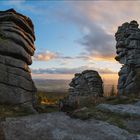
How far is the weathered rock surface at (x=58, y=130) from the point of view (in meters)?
13.7

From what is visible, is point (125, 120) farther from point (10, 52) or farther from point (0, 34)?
point (0, 34)

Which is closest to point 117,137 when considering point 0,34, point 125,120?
point 125,120

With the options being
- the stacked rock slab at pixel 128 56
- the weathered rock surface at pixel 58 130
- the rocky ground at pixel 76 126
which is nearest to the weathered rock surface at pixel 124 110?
the rocky ground at pixel 76 126

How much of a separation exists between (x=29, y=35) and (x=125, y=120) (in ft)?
50.4

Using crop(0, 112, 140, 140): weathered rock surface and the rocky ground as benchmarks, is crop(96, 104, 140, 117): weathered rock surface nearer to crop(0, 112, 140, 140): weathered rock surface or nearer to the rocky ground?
the rocky ground

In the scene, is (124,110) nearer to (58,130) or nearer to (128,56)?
(58,130)

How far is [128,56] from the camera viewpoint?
47344 mm

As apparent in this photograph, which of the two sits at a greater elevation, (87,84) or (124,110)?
(87,84)

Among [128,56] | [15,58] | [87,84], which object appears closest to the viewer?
[15,58]

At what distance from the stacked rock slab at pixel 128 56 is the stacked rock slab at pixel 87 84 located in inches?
461

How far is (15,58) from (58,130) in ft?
38.0

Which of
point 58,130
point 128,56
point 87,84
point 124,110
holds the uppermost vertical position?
point 128,56

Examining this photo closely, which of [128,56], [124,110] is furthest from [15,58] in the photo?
[128,56]

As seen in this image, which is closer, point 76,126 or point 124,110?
point 76,126
